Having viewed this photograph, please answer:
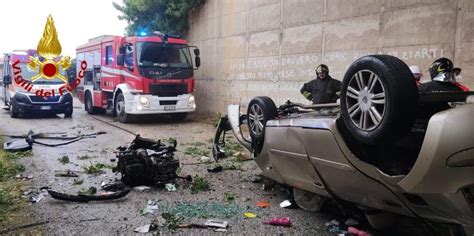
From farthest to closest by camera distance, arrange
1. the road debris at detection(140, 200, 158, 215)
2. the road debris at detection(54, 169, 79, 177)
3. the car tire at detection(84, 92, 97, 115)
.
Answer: the car tire at detection(84, 92, 97, 115), the road debris at detection(54, 169, 79, 177), the road debris at detection(140, 200, 158, 215)

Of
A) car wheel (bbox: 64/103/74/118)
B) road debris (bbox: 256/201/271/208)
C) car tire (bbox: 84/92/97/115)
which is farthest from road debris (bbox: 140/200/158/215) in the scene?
car tire (bbox: 84/92/97/115)

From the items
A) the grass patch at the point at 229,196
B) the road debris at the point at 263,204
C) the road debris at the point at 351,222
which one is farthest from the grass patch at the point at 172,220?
the road debris at the point at 351,222

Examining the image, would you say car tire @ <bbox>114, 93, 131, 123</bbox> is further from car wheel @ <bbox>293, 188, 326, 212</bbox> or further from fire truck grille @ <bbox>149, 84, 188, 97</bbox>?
car wheel @ <bbox>293, 188, 326, 212</bbox>

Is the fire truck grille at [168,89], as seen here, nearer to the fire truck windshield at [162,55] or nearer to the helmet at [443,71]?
the fire truck windshield at [162,55]

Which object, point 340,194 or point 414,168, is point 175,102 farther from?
point 414,168

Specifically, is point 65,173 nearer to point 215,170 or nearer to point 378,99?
point 215,170

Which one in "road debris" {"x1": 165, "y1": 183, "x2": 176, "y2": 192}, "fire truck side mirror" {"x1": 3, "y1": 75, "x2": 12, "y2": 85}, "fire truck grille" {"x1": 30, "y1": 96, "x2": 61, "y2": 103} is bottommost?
"road debris" {"x1": 165, "y1": 183, "x2": 176, "y2": 192}

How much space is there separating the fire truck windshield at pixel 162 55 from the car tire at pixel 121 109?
147cm

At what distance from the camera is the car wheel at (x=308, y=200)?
4.14 m

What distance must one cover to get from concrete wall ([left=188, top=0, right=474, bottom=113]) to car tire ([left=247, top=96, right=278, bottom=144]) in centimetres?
371

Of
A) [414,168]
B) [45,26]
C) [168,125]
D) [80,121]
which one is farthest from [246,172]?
[80,121]

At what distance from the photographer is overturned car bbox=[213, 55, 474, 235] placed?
250 centimetres

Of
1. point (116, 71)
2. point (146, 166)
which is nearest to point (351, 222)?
point (146, 166)

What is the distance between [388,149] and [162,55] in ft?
33.5
